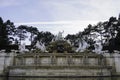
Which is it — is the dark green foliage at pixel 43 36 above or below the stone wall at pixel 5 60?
above

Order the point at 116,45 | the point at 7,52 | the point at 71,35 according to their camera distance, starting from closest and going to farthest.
→ the point at 7,52 < the point at 116,45 < the point at 71,35

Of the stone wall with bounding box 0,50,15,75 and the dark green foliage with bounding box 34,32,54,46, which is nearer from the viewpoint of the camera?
the stone wall with bounding box 0,50,15,75

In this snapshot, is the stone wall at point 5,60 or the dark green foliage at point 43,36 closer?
the stone wall at point 5,60

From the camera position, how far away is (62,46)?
942 inches

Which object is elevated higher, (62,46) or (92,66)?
(62,46)

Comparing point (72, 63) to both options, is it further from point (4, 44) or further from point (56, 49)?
point (4, 44)

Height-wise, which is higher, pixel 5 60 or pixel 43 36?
A: pixel 43 36

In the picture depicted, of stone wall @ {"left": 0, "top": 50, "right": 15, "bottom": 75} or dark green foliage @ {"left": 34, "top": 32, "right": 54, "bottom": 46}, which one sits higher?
dark green foliage @ {"left": 34, "top": 32, "right": 54, "bottom": 46}

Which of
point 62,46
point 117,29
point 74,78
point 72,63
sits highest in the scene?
point 117,29

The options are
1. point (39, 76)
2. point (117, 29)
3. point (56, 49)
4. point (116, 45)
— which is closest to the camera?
point (39, 76)

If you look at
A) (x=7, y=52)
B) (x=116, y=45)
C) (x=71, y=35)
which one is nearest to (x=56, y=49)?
(x=7, y=52)

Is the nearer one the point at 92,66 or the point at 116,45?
the point at 92,66

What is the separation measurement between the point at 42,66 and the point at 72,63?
9.05 feet

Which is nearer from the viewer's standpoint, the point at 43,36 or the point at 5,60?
the point at 5,60
